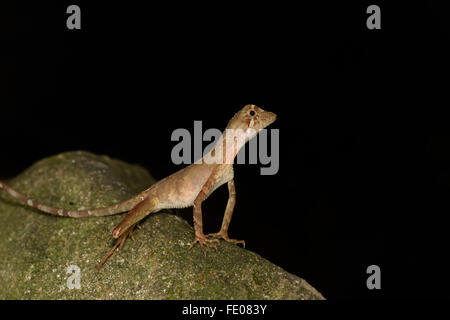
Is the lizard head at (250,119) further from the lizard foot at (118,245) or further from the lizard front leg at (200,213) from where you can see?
the lizard foot at (118,245)

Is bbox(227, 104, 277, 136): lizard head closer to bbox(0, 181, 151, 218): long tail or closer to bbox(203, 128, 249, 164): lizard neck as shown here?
bbox(203, 128, 249, 164): lizard neck

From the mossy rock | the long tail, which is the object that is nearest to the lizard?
the long tail

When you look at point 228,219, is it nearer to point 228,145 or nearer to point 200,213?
point 200,213

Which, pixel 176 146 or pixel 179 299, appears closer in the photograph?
pixel 179 299

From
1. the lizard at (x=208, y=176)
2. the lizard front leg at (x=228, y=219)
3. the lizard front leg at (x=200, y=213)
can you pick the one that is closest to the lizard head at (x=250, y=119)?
the lizard at (x=208, y=176)

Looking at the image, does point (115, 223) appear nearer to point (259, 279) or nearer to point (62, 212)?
point (62, 212)
